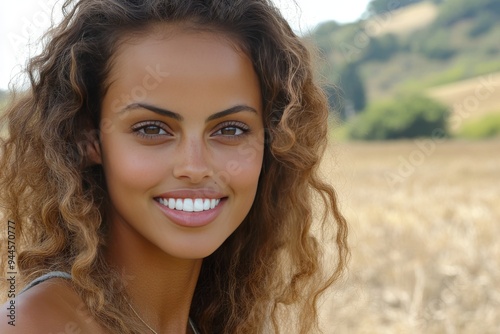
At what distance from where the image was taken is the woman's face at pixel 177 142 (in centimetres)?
213

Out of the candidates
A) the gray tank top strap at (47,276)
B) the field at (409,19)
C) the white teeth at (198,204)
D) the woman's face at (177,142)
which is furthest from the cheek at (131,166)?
the field at (409,19)

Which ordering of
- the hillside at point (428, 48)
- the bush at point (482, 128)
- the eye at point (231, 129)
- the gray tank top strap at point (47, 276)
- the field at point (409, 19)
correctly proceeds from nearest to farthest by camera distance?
the gray tank top strap at point (47, 276) → the eye at point (231, 129) → the bush at point (482, 128) → the hillside at point (428, 48) → the field at point (409, 19)

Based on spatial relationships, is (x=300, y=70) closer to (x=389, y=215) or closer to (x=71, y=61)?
(x=71, y=61)

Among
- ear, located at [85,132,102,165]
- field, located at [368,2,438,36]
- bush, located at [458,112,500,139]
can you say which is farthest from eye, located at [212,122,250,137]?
field, located at [368,2,438,36]

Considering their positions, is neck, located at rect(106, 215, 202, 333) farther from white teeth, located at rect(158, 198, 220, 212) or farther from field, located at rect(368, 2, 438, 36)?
field, located at rect(368, 2, 438, 36)

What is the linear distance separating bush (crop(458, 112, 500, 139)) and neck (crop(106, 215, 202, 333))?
40.5 meters

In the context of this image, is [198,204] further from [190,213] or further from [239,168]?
[239,168]

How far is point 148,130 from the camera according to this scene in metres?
2.18

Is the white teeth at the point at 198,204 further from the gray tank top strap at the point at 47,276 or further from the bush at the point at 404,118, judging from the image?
the bush at the point at 404,118

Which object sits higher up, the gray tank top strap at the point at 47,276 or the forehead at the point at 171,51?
the forehead at the point at 171,51

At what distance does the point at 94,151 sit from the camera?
90.1 inches

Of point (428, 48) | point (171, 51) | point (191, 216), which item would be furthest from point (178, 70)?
point (428, 48)

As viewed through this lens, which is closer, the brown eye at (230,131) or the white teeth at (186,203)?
the white teeth at (186,203)

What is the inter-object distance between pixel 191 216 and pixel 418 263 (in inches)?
227
